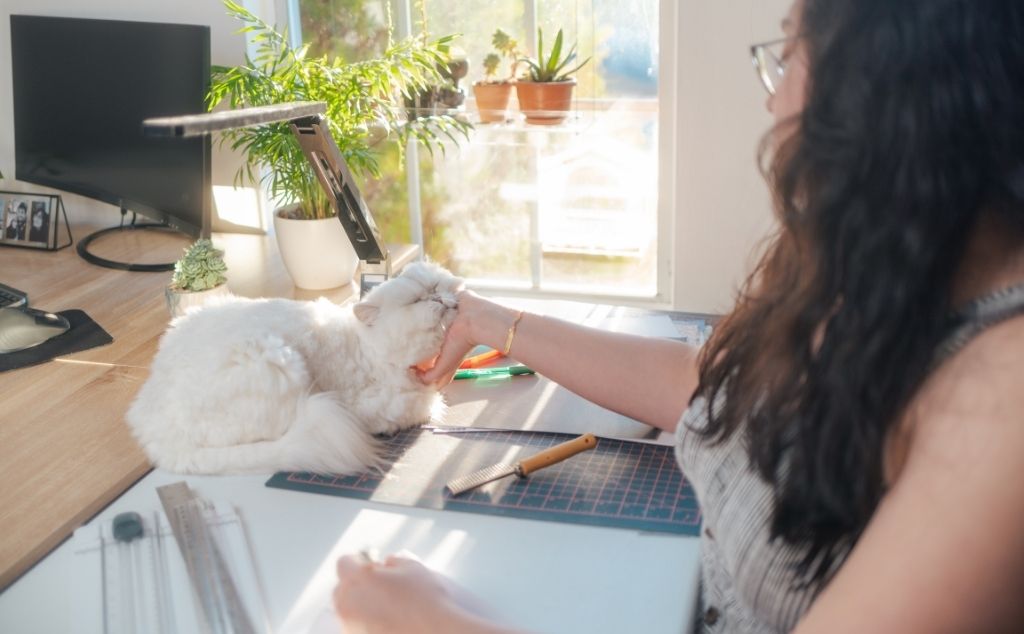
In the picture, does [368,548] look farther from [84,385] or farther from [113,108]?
[113,108]

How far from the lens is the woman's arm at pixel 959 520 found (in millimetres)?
562

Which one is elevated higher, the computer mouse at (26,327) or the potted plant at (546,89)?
the potted plant at (546,89)

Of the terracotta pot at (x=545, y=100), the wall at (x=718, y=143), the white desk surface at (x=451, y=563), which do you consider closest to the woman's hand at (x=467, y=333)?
the white desk surface at (x=451, y=563)

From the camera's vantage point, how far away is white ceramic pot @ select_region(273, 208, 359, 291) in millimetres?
1605

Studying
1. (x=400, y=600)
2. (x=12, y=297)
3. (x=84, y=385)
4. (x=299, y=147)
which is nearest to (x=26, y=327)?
(x=12, y=297)

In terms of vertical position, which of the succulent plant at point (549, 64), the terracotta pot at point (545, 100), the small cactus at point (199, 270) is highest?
the succulent plant at point (549, 64)

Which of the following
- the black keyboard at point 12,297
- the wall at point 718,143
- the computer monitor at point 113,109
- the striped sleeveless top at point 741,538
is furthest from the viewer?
the wall at point 718,143

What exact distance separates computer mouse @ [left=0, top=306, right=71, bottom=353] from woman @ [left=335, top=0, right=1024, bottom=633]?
1.15m

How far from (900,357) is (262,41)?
5.90 feet

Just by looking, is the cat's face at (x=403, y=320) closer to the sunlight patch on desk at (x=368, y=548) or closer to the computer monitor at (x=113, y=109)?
the sunlight patch on desk at (x=368, y=548)

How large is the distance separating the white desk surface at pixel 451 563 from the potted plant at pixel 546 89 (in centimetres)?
134

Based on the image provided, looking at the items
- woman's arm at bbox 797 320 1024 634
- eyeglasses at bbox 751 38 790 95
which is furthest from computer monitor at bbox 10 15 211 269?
woman's arm at bbox 797 320 1024 634

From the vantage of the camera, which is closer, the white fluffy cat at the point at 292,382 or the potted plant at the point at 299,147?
the white fluffy cat at the point at 292,382

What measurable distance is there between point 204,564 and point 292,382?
0.26 meters
